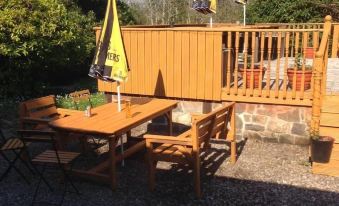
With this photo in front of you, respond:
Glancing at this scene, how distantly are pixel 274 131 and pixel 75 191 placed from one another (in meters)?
3.83

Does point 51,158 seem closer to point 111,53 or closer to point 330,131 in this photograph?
point 111,53

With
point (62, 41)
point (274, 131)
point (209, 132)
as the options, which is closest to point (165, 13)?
point (62, 41)

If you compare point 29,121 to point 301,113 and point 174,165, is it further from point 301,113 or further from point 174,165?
point 301,113

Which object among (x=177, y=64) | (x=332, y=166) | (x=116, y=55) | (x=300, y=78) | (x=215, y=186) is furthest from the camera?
(x=177, y=64)

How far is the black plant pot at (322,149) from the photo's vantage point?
574cm

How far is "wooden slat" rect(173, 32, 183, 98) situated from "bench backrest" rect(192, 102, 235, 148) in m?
1.62

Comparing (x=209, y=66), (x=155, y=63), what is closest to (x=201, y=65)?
(x=209, y=66)

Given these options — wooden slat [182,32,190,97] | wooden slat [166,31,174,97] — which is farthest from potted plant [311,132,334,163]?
wooden slat [166,31,174,97]

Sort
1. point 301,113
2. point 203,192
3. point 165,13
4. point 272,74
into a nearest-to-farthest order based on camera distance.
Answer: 1. point 203,192
2. point 301,113
3. point 272,74
4. point 165,13

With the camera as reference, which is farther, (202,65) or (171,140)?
(202,65)

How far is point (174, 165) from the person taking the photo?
6332mm

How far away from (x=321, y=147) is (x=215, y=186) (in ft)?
5.32

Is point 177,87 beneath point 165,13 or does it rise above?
beneath

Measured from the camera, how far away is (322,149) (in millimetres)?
5762
